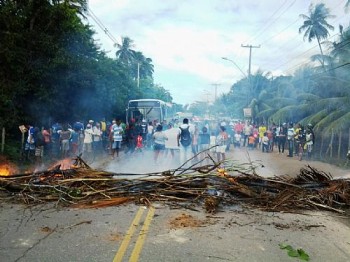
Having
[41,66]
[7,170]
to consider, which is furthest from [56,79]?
[7,170]

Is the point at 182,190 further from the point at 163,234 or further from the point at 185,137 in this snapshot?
the point at 185,137

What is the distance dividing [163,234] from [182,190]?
2212 mm

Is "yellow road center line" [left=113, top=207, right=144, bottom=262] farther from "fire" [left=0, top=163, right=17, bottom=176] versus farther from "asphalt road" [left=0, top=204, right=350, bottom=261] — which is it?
"fire" [left=0, top=163, right=17, bottom=176]

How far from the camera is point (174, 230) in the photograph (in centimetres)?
612

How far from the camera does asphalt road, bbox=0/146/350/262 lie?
199 inches

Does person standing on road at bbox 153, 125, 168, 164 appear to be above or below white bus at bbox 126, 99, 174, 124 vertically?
below

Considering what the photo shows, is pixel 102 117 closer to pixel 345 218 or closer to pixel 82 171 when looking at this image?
pixel 82 171

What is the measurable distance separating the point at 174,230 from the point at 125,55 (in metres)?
63.1

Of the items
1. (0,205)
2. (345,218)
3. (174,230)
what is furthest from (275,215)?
(0,205)

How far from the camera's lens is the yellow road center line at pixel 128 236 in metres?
4.93

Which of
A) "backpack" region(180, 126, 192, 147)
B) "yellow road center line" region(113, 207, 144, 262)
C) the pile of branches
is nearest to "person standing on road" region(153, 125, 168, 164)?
"backpack" region(180, 126, 192, 147)

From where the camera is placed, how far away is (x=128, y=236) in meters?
5.76

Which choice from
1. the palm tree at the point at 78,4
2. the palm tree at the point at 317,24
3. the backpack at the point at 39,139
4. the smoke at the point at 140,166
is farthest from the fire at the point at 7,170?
the palm tree at the point at 317,24

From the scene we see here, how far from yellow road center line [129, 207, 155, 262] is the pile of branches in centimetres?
71
